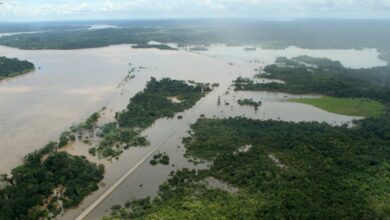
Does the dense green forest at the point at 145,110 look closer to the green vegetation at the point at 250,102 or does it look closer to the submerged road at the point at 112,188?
the submerged road at the point at 112,188

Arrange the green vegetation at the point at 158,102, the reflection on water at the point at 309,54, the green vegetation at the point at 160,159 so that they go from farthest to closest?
the reflection on water at the point at 309,54 → the green vegetation at the point at 158,102 → the green vegetation at the point at 160,159

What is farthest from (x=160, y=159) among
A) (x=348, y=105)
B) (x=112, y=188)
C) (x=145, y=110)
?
→ (x=348, y=105)

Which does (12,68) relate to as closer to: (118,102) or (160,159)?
(118,102)

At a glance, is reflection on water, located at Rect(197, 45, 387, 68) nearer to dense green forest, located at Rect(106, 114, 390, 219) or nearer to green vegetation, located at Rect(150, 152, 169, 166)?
dense green forest, located at Rect(106, 114, 390, 219)

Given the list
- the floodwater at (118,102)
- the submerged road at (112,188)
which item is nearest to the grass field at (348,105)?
the floodwater at (118,102)

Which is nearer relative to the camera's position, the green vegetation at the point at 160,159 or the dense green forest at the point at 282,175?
the dense green forest at the point at 282,175

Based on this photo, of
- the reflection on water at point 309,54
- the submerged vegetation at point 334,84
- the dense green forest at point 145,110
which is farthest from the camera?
the reflection on water at point 309,54
